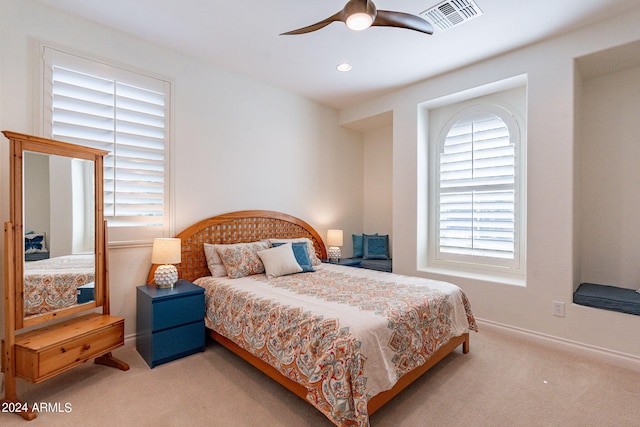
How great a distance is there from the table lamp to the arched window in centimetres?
319

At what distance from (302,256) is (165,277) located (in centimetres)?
137

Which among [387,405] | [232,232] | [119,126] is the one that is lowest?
[387,405]

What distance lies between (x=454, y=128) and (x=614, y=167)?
162 cm

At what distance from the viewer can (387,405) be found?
205 centimetres

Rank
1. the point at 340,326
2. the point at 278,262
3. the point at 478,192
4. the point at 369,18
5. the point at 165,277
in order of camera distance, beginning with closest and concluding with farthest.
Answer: the point at 340,326, the point at 369,18, the point at 165,277, the point at 278,262, the point at 478,192

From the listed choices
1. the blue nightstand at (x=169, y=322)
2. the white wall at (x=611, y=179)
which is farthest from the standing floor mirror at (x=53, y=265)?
the white wall at (x=611, y=179)

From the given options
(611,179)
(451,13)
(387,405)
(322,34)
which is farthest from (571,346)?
(322,34)

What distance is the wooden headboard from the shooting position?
324 centimetres

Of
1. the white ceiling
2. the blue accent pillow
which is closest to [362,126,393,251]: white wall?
the white ceiling

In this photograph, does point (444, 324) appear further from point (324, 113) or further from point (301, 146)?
point (324, 113)

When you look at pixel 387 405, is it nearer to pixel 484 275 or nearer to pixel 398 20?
pixel 484 275

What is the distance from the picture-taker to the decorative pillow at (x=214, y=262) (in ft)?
10.4

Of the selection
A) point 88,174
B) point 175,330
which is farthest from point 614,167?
point 88,174

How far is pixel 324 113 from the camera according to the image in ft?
15.6
